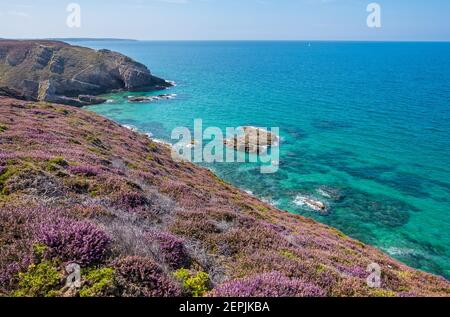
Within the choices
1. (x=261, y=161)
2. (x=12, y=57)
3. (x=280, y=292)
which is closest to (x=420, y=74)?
(x=261, y=161)

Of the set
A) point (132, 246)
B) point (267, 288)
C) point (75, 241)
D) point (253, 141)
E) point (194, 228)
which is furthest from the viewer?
point (253, 141)

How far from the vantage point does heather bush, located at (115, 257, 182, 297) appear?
27.5 feet

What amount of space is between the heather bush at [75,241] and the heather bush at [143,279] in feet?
2.80

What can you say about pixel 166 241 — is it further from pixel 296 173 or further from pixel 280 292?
pixel 296 173

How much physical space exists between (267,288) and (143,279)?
336cm

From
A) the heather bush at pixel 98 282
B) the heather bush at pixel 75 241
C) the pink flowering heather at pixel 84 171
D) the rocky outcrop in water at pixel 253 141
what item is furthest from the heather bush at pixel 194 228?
the rocky outcrop in water at pixel 253 141

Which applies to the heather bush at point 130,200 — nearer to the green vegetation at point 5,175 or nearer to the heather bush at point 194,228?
the heather bush at point 194,228

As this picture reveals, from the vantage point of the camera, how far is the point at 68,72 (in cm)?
12300

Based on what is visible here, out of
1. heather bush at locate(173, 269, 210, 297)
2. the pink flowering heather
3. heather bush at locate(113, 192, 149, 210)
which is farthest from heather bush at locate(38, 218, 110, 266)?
the pink flowering heather

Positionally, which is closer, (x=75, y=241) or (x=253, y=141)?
(x=75, y=241)

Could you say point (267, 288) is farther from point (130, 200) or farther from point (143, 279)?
point (130, 200)

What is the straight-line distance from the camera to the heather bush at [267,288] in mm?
8866

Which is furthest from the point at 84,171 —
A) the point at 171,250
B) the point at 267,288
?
the point at 267,288

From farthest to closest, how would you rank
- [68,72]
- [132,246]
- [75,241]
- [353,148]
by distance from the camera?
1. [68,72]
2. [353,148]
3. [132,246]
4. [75,241]
